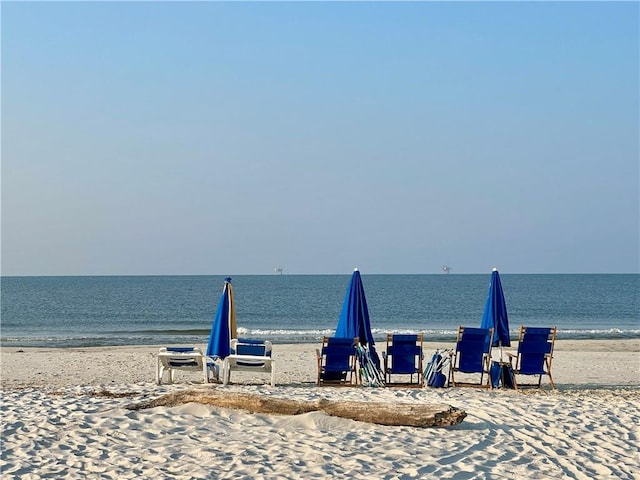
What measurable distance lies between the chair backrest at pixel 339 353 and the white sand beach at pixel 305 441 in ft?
3.11

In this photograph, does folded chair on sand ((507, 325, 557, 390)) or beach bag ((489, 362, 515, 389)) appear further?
beach bag ((489, 362, 515, 389))

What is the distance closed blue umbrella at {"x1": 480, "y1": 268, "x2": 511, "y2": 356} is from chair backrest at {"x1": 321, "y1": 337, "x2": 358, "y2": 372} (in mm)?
1904

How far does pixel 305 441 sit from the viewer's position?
561 cm

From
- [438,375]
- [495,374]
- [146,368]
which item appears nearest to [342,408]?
[438,375]

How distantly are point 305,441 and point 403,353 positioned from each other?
13.0ft

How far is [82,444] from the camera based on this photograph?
543cm

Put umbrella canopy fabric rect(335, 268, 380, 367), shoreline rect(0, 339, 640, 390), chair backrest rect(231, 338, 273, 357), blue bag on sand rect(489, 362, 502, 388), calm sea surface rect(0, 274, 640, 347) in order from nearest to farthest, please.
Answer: blue bag on sand rect(489, 362, 502, 388)
chair backrest rect(231, 338, 273, 357)
umbrella canopy fabric rect(335, 268, 380, 367)
shoreline rect(0, 339, 640, 390)
calm sea surface rect(0, 274, 640, 347)

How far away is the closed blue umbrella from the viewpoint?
31.8ft

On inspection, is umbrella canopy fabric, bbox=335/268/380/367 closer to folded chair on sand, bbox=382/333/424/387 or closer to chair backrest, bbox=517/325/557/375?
folded chair on sand, bbox=382/333/424/387

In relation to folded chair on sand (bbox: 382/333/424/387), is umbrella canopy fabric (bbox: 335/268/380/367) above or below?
above

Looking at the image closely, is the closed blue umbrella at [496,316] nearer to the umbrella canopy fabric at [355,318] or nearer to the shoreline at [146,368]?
the shoreline at [146,368]

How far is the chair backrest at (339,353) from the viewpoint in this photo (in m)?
9.28

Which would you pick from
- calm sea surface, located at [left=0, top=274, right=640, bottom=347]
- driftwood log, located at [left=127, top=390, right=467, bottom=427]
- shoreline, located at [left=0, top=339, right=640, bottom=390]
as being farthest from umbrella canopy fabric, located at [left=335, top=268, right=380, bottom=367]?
calm sea surface, located at [left=0, top=274, right=640, bottom=347]


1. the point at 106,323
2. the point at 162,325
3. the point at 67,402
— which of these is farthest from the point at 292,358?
the point at 106,323
